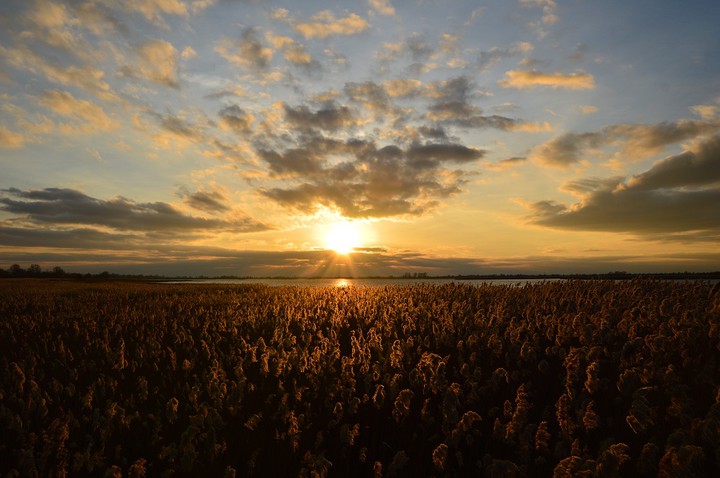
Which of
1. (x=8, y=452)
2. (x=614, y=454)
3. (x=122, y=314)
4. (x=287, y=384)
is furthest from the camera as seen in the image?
(x=122, y=314)

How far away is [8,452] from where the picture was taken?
421 cm

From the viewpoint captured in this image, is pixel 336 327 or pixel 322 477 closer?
pixel 322 477

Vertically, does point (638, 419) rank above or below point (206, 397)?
above

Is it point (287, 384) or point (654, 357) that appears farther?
point (287, 384)

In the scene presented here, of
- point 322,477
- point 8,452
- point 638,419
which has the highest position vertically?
point 638,419

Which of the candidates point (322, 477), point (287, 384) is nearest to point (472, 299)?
point (287, 384)

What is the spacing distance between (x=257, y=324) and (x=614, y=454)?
868cm

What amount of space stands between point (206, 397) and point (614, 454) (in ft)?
15.7

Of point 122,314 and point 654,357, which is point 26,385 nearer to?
point 122,314

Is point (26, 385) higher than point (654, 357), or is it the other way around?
point (654, 357)

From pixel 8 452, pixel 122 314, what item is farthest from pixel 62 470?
pixel 122 314

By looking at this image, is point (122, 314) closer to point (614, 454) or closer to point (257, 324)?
point (257, 324)

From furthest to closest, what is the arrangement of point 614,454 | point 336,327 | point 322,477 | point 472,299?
point 472,299 < point 336,327 < point 322,477 < point 614,454

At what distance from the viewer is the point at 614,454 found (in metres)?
2.50
